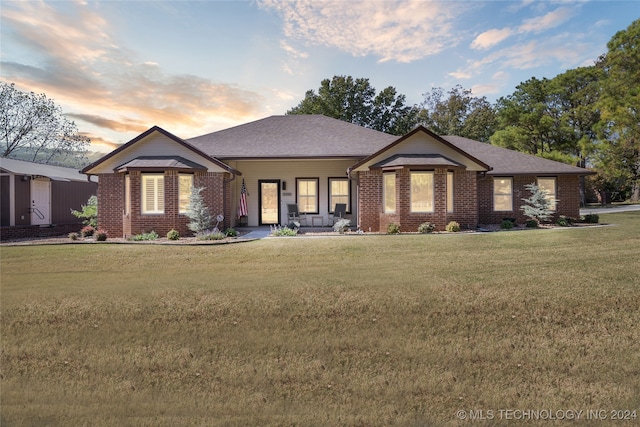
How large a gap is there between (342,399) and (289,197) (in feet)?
48.8

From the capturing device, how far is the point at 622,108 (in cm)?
2784

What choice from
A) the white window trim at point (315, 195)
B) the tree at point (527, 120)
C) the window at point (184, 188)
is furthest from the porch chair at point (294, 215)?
the tree at point (527, 120)

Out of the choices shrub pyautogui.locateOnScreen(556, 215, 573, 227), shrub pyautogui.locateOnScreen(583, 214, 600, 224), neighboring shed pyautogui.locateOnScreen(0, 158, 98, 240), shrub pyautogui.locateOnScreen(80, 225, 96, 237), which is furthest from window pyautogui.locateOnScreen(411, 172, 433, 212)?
neighboring shed pyautogui.locateOnScreen(0, 158, 98, 240)

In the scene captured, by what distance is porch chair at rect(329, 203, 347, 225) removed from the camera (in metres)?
17.5

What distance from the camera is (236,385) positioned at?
4047 mm

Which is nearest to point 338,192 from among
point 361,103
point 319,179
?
point 319,179

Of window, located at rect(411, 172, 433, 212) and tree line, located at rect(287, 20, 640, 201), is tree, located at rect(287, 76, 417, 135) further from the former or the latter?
window, located at rect(411, 172, 433, 212)

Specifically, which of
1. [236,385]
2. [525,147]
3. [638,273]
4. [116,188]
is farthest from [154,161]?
[525,147]

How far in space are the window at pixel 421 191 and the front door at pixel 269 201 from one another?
668 cm

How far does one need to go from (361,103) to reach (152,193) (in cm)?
2902

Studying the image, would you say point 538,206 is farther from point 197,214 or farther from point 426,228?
point 197,214

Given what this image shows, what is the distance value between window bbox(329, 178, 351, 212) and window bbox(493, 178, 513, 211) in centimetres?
711

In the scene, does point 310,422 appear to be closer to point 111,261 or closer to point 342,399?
point 342,399

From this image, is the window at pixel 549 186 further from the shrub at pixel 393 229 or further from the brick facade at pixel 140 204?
the brick facade at pixel 140 204
